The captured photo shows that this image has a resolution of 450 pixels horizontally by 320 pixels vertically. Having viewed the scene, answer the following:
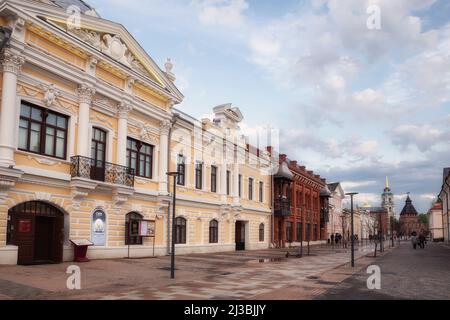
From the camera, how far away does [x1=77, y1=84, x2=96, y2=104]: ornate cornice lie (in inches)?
771

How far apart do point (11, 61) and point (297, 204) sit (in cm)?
3685

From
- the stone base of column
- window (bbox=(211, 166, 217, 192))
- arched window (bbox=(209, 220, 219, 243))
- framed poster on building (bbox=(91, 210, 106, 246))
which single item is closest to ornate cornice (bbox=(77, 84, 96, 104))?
the stone base of column

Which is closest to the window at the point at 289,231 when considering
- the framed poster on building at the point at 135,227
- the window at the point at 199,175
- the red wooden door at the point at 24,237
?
the window at the point at 199,175

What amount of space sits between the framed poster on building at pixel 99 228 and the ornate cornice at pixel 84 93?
205 inches

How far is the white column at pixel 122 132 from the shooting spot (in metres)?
21.8

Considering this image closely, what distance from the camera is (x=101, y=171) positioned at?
67.5 feet

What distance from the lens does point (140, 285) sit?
12.4 meters

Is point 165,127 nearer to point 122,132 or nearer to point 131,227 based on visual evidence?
point 122,132

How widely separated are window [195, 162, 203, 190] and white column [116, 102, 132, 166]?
25.6 ft

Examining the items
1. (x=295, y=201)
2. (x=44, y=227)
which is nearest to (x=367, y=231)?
(x=295, y=201)

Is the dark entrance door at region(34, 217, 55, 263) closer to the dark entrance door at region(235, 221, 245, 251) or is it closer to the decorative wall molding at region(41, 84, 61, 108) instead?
the decorative wall molding at region(41, 84, 61, 108)

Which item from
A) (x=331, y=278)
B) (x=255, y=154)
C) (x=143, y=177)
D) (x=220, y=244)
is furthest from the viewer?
(x=255, y=154)
